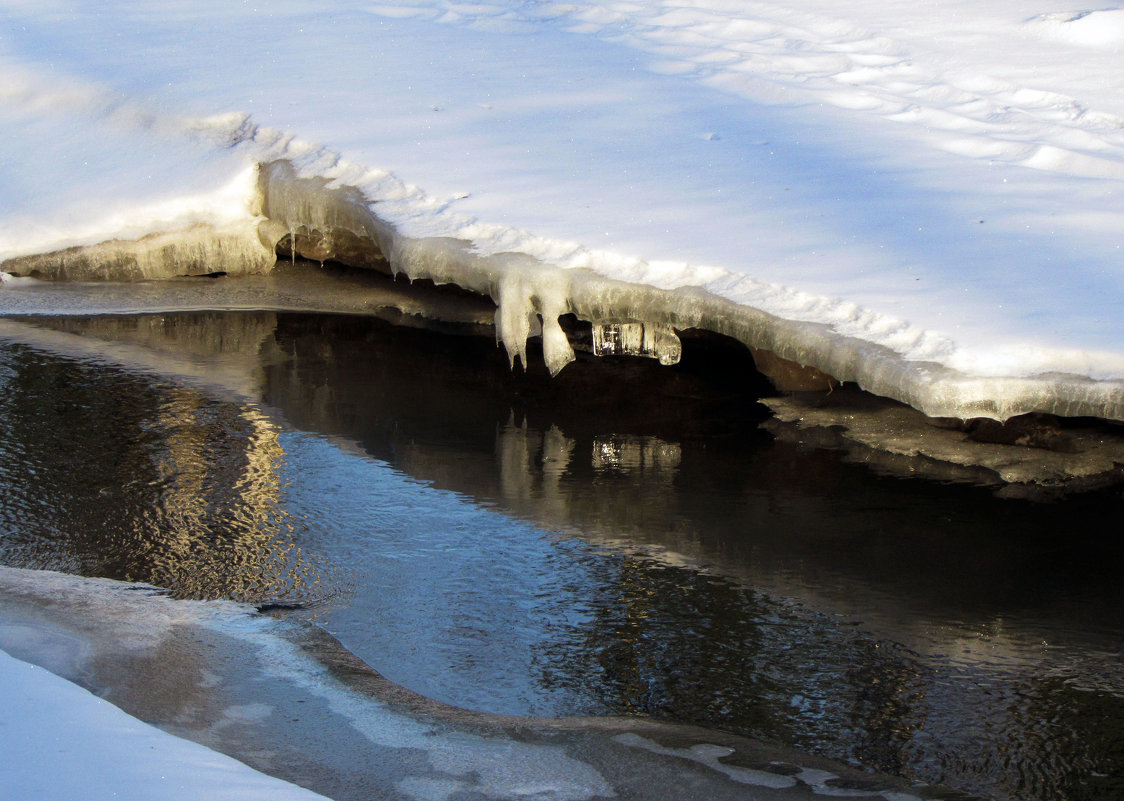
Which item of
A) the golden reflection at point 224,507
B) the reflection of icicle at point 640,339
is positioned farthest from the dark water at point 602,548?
the reflection of icicle at point 640,339

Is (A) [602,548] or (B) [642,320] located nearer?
(A) [602,548]

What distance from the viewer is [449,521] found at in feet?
20.0

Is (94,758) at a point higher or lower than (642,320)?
Result: lower

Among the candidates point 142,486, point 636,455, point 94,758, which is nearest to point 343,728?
point 94,758

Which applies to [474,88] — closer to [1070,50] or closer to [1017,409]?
[1070,50]

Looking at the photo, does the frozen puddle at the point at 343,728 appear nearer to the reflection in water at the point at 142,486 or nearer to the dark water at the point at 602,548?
the dark water at the point at 602,548

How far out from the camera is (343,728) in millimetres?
4082

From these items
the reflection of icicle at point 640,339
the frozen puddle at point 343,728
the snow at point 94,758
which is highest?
the reflection of icicle at point 640,339

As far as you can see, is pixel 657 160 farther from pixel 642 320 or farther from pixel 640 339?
pixel 642 320

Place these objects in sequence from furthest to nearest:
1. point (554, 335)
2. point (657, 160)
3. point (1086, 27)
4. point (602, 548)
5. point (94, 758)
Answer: point (1086, 27)
point (657, 160)
point (554, 335)
point (602, 548)
point (94, 758)

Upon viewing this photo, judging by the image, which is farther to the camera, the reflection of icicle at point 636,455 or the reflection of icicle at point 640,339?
the reflection of icicle at point 640,339

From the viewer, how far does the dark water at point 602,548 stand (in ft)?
14.6

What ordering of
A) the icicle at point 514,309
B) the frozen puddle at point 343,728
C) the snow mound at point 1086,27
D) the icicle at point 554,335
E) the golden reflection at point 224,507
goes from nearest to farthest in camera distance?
the frozen puddle at point 343,728 < the golden reflection at point 224,507 < the icicle at point 554,335 < the icicle at point 514,309 < the snow mound at point 1086,27

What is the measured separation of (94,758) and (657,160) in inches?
270
